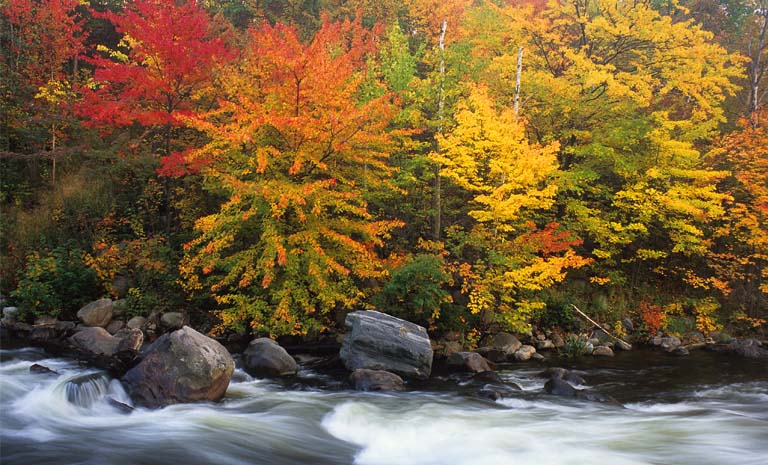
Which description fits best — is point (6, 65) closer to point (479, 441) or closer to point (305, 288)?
point (305, 288)

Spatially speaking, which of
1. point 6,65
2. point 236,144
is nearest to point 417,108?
point 236,144

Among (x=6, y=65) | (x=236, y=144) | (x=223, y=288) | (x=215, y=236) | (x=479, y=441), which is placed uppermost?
(x=6, y=65)

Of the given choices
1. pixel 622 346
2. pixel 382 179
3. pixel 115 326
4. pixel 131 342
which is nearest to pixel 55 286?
pixel 115 326

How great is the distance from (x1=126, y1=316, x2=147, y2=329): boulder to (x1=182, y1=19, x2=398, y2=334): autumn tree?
56.7 inches

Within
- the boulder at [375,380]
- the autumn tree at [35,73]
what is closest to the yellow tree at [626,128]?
the boulder at [375,380]

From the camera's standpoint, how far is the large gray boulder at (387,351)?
11.5 meters

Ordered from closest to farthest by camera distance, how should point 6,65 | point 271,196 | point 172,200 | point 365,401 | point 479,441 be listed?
point 479,441
point 365,401
point 271,196
point 172,200
point 6,65

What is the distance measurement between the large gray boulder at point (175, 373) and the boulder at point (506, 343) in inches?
299

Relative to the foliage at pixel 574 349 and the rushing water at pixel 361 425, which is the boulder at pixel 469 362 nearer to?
the rushing water at pixel 361 425

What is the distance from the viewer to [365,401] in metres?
9.90

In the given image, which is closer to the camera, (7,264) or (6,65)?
(7,264)

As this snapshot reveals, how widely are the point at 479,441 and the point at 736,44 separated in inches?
976

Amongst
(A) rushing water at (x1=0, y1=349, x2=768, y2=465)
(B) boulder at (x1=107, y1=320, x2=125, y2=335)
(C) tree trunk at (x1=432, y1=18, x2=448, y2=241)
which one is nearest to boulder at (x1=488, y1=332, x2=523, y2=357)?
(A) rushing water at (x1=0, y1=349, x2=768, y2=465)

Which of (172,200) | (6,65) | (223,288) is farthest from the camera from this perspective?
(6,65)
